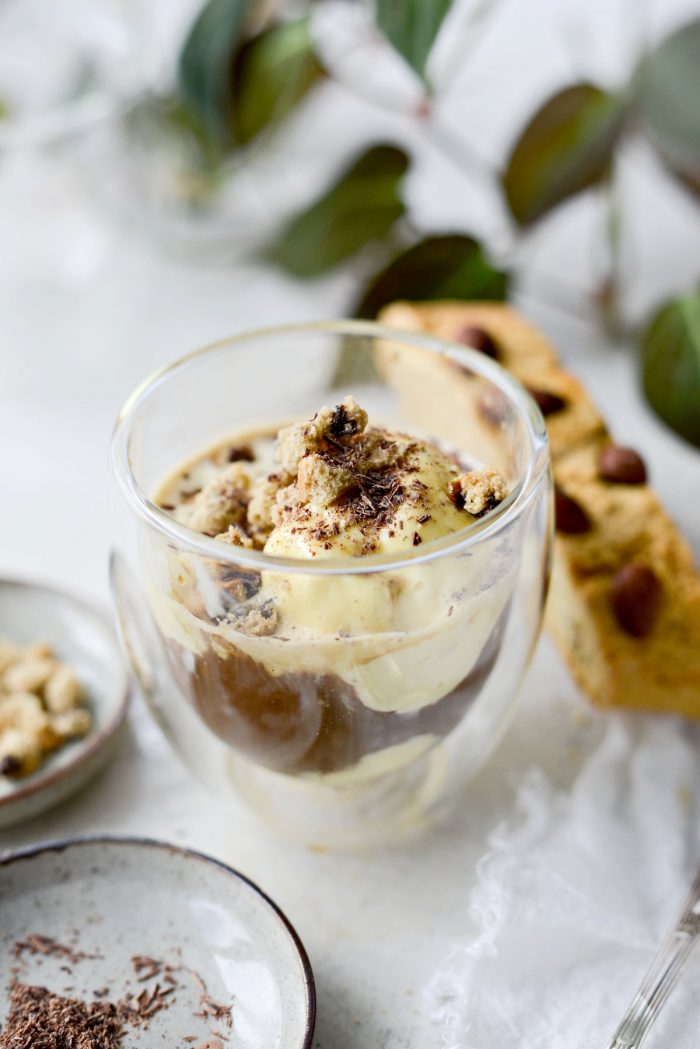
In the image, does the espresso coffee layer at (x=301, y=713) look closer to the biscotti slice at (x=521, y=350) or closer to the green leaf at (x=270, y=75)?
the biscotti slice at (x=521, y=350)

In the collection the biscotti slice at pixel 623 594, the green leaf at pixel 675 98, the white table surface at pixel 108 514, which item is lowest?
the white table surface at pixel 108 514

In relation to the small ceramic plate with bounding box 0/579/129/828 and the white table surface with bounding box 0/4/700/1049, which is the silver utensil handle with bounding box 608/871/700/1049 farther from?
the small ceramic plate with bounding box 0/579/129/828

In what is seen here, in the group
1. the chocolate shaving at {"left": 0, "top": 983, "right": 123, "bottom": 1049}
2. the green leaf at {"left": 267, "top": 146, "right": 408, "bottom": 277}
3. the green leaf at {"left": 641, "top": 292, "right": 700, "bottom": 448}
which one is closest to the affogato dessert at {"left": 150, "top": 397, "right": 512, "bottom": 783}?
the chocolate shaving at {"left": 0, "top": 983, "right": 123, "bottom": 1049}

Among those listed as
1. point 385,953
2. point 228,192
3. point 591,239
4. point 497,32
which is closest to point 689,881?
point 385,953

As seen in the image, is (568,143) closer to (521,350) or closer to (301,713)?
(521,350)

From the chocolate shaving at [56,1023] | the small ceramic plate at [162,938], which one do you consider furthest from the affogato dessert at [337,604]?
the chocolate shaving at [56,1023]
